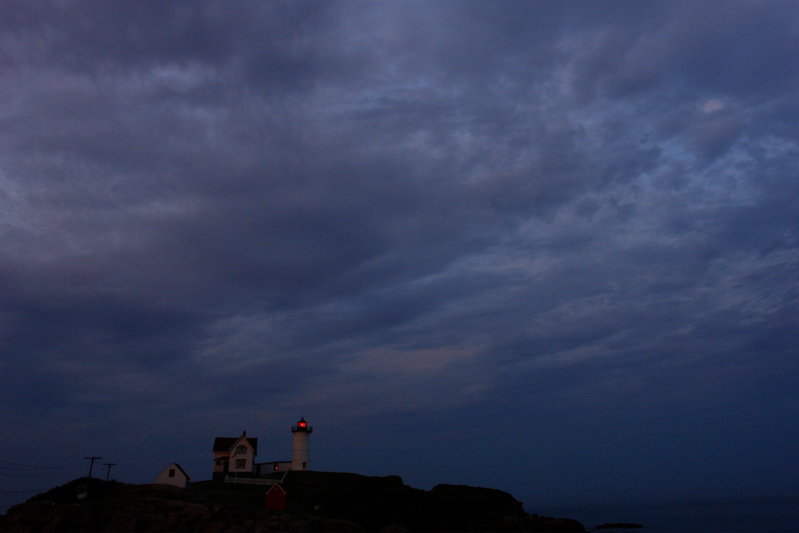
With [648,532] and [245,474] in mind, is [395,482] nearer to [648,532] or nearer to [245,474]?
[245,474]

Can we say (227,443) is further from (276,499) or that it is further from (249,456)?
(276,499)

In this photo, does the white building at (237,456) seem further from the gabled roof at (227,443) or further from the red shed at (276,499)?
the red shed at (276,499)

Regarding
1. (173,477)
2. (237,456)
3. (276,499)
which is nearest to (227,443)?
(237,456)

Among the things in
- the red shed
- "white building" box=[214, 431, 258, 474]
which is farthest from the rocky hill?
"white building" box=[214, 431, 258, 474]

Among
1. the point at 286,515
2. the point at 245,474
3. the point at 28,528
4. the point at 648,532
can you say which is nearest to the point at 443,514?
the point at 286,515

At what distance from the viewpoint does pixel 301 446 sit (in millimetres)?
88250

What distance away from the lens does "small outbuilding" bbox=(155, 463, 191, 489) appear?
63906 millimetres

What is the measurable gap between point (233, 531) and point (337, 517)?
14162mm

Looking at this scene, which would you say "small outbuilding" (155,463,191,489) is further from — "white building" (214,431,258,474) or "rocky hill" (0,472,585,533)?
"white building" (214,431,258,474)

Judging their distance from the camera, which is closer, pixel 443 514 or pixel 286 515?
pixel 286 515

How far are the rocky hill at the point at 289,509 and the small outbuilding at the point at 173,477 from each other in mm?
2543

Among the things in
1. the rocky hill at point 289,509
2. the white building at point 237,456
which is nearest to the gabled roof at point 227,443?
the white building at point 237,456

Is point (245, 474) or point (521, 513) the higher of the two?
point (245, 474)

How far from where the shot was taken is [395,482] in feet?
261
